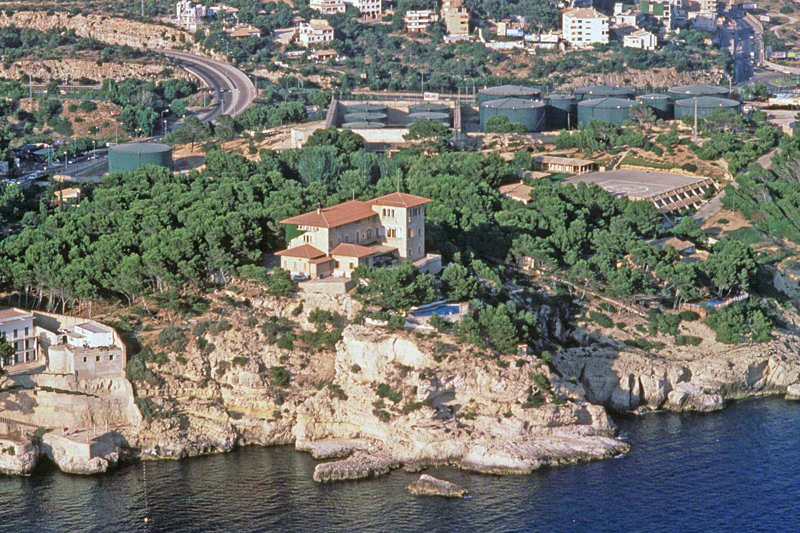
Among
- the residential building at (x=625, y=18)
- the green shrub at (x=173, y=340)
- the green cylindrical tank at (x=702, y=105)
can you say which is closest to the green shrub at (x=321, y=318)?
the green shrub at (x=173, y=340)

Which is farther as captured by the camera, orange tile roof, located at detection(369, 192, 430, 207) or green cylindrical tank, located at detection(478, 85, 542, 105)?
green cylindrical tank, located at detection(478, 85, 542, 105)

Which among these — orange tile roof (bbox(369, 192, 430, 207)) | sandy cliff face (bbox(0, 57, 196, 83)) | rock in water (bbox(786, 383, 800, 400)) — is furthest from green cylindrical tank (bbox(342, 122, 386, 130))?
rock in water (bbox(786, 383, 800, 400))

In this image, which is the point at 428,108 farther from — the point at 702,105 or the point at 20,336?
the point at 20,336

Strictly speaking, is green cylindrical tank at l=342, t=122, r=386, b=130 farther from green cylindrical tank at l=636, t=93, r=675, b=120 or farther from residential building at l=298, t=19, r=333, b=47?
residential building at l=298, t=19, r=333, b=47

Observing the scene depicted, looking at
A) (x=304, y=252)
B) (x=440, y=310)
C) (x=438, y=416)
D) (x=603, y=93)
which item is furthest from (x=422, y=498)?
(x=603, y=93)

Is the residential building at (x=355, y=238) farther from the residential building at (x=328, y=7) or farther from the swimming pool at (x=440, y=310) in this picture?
the residential building at (x=328, y=7)

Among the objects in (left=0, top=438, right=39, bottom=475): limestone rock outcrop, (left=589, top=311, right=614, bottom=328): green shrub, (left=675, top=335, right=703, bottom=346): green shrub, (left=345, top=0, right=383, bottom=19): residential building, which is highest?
(left=345, top=0, right=383, bottom=19): residential building
